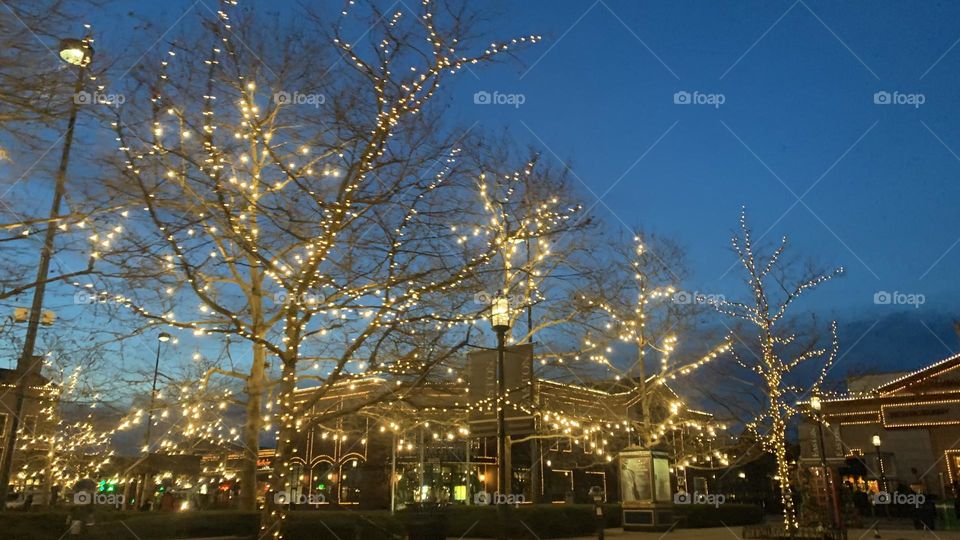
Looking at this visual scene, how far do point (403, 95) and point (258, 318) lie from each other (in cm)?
611

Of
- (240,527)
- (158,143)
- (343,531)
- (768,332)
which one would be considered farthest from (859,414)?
(158,143)

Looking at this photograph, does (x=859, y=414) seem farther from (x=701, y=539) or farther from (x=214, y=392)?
(x=214, y=392)

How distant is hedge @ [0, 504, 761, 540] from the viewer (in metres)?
13.3

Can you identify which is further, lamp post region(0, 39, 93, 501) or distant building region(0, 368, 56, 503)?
distant building region(0, 368, 56, 503)

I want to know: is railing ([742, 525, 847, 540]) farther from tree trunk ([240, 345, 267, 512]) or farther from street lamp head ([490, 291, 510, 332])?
tree trunk ([240, 345, 267, 512])

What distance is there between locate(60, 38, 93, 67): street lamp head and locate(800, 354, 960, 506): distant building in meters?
19.2

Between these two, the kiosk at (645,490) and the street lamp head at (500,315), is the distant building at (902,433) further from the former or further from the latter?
the street lamp head at (500,315)

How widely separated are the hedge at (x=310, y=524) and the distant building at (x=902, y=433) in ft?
25.8

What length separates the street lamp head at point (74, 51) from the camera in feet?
28.3

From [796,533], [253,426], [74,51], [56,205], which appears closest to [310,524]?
[253,426]

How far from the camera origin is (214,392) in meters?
15.9

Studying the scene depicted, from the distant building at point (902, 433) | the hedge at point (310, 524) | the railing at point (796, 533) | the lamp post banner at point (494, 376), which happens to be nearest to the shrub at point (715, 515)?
the hedge at point (310, 524)

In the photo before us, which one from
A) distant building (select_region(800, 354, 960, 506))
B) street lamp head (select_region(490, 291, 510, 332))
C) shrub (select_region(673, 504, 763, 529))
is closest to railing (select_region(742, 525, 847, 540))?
distant building (select_region(800, 354, 960, 506))

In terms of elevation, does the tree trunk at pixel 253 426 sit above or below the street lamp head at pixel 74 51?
below
